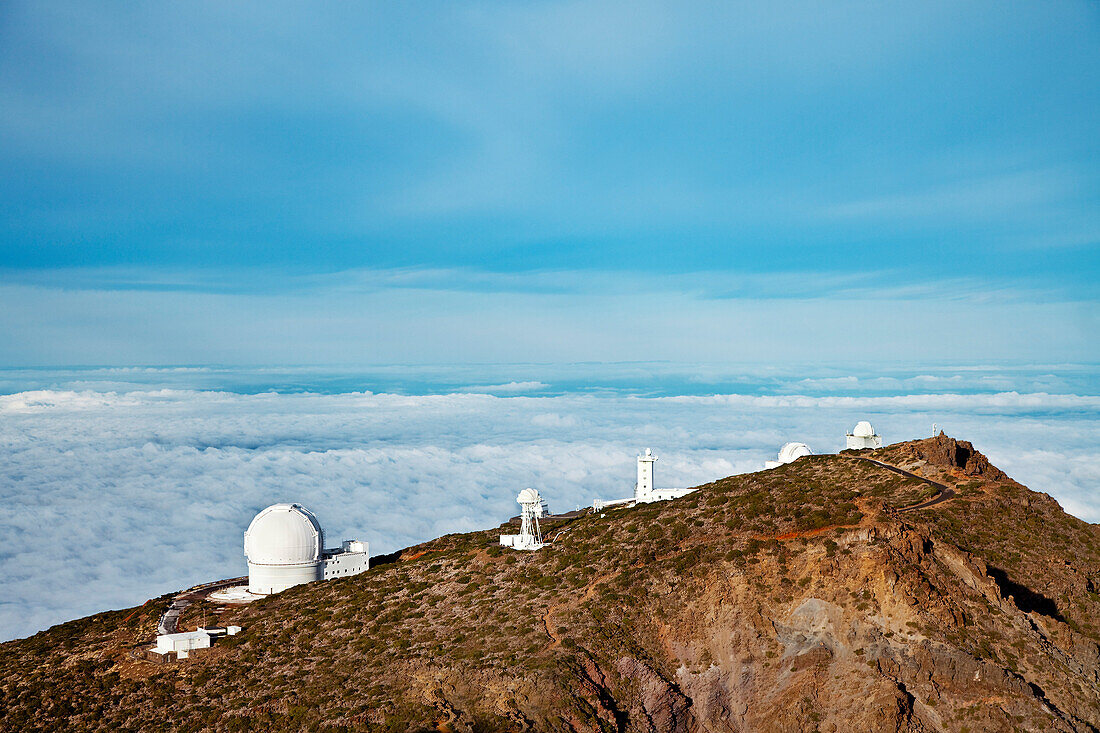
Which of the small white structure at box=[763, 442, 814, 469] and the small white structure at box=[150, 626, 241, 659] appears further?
the small white structure at box=[763, 442, 814, 469]

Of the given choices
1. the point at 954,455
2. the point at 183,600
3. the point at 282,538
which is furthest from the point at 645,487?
the point at 183,600

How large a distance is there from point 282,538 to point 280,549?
724 mm

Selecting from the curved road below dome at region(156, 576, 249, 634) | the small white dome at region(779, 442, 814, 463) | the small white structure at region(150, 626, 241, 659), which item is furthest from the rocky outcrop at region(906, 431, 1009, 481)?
the curved road below dome at region(156, 576, 249, 634)

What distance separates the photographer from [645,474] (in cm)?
7081

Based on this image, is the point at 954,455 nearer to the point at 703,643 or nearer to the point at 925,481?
the point at 925,481

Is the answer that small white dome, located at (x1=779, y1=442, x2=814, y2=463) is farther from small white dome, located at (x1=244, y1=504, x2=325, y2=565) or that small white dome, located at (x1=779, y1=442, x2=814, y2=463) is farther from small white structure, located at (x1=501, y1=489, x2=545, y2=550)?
small white dome, located at (x1=244, y1=504, x2=325, y2=565)

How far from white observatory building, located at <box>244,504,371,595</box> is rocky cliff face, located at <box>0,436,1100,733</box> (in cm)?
458

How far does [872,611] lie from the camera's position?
32.9 meters

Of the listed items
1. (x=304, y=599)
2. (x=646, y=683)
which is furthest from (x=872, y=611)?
(x=304, y=599)

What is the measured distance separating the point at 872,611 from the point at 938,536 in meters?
7.03


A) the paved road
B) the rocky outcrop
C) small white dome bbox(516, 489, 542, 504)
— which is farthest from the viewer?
small white dome bbox(516, 489, 542, 504)

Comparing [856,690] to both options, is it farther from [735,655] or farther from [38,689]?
[38,689]

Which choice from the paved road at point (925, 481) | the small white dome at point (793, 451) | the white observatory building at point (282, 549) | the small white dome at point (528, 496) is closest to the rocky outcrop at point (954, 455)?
the paved road at point (925, 481)

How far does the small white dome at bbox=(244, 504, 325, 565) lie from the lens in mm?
51156
